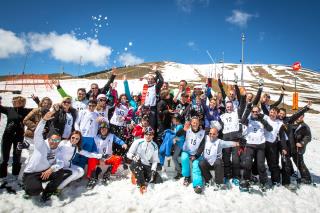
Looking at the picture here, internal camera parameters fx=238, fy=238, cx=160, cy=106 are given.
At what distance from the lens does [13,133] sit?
7055 mm

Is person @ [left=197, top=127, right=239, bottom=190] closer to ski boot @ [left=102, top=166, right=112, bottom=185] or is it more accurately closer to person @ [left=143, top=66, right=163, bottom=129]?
person @ [left=143, top=66, right=163, bottom=129]

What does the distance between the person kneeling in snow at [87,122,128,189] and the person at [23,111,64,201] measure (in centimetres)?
93

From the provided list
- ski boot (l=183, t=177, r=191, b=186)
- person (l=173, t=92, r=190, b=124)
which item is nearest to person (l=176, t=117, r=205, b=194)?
ski boot (l=183, t=177, r=191, b=186)

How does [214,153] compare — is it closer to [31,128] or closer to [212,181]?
[212,181]

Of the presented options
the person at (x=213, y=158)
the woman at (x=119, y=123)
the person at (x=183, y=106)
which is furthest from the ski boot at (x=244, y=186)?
the woman at (x=119, y=123)

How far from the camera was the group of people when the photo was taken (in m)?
6.80

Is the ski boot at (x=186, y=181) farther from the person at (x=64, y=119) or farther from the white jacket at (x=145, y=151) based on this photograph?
the person at (x=64, y=119)

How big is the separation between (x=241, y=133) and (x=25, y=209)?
6456mm

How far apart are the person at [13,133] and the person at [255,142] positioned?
6.87 meters

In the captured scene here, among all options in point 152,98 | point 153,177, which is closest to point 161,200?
point 153,177

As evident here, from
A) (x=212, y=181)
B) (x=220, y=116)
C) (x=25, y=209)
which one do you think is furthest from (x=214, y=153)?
(x=25, y=209)

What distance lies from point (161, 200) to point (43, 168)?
3.23 m

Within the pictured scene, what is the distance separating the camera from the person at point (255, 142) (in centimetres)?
736

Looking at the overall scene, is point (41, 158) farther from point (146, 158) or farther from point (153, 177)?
point (153, 177)
